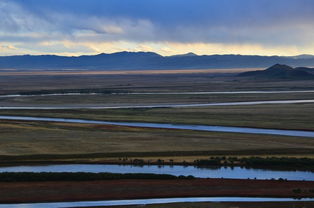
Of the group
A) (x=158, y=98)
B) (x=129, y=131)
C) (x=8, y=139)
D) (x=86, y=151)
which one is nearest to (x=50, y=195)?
(x=86, y=151)

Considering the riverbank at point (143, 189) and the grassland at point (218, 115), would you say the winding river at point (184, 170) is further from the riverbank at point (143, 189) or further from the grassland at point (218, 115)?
the grassland at point (218, 115)

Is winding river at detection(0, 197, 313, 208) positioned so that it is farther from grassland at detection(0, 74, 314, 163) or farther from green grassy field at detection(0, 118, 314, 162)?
grassland at detection(0, 74, 314, 163)

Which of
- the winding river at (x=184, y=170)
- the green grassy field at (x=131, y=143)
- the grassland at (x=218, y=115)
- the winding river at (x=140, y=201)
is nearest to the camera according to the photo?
the winding river at (x=140, y=201)

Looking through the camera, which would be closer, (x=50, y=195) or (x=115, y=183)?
(x=50, y=195)

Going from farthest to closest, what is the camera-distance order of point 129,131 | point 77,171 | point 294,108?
point 294,108 → point 129,131 → point 77,171

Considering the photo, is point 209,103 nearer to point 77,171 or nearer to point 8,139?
point 8,139

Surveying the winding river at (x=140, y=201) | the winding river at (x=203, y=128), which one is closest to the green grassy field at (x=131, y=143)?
the winding river at (x=203, y=128)

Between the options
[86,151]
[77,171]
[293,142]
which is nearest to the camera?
[77,171]

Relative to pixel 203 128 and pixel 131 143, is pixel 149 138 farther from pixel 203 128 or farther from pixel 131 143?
pixel 203 128

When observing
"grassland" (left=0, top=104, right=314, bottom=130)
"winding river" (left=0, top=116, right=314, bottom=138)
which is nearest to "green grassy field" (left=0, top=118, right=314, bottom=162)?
"winding river" (left=0, top=116, right=314, bottom=138)
